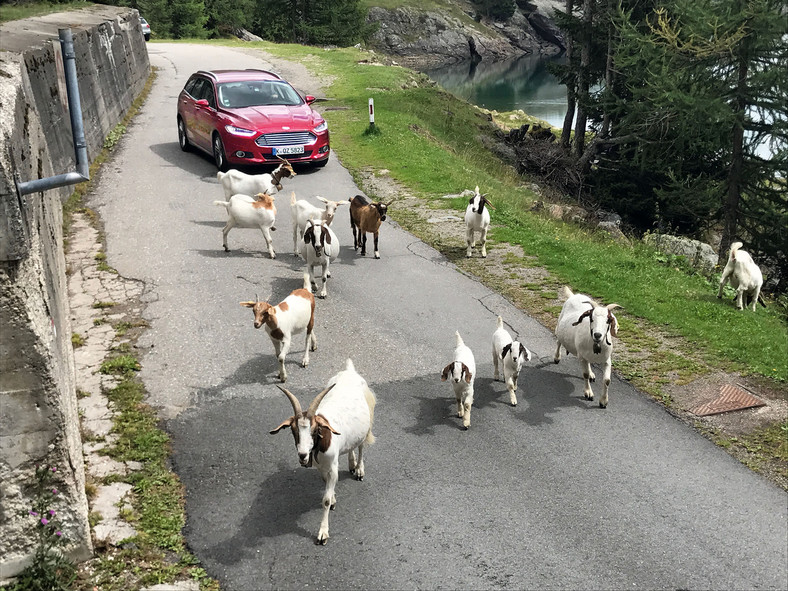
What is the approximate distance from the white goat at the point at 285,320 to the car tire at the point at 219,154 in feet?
33.4

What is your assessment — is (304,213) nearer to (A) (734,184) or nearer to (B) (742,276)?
(B) (742,276)

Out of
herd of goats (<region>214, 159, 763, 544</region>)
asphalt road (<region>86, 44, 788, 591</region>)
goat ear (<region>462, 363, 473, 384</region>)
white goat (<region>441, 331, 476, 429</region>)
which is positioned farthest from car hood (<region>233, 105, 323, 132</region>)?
goat ear (<region>462, 363, 473, 384</region>)

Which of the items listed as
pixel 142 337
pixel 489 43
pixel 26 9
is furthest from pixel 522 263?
pixel 489 43

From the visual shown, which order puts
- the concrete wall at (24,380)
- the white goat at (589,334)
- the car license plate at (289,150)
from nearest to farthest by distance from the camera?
the concrete wall at (24,380) → the white goat at (589,334) → the car license plate at (289,150)

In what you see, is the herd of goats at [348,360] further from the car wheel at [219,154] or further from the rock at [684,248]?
the rock at [684,248]

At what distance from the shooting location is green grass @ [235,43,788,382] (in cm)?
1206

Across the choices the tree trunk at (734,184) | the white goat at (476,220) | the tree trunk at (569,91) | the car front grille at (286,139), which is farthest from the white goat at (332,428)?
the tree trunk at (569,91)

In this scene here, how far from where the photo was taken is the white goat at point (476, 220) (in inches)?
583

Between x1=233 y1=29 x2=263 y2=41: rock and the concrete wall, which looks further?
x1=233 y1=29 x2=263 y2=41: rock

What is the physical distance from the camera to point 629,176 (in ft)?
102

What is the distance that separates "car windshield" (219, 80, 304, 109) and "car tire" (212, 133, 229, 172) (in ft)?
3.22

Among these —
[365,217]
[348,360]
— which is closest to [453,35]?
[365,217]

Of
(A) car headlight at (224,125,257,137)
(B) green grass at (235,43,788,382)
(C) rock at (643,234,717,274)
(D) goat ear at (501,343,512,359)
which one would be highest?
(A) car headlight at (224,125,257,137)

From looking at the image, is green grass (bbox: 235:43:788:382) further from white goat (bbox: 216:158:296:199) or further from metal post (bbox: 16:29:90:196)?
metal post (bbox: 16:29:90:196)
